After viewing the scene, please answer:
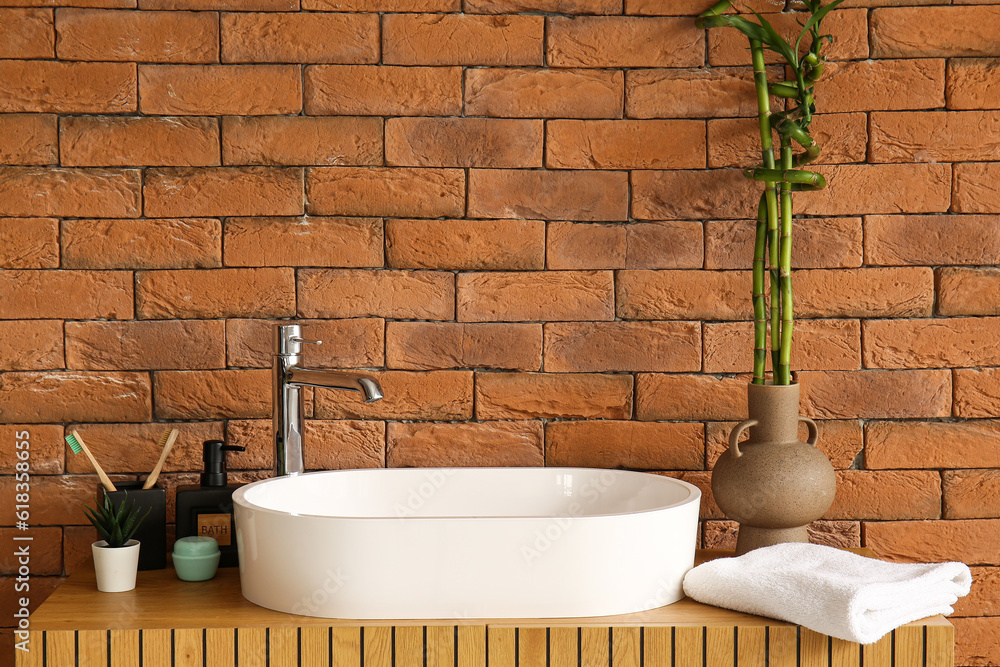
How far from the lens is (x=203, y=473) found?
1.23 metres

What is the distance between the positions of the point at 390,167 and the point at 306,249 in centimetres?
20

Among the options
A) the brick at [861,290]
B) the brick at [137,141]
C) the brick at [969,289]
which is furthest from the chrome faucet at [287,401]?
the brick at [969,289]

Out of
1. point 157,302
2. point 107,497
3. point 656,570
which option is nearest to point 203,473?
point 107,497

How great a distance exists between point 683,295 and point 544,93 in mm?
411

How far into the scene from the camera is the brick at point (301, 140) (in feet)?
4.41

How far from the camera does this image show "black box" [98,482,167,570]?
1.18 m

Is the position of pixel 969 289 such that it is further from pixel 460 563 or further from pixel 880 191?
pixel 460 563

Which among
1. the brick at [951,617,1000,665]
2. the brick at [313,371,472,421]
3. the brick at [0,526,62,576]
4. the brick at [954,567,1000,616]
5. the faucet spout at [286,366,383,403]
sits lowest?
the brick at [951,617,1000,665]

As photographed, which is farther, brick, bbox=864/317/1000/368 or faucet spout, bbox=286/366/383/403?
brick, bbox=864/317/1000/368

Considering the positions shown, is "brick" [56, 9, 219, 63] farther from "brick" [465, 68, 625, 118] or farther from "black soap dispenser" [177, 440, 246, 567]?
"black soap dispenser" [177, 440, 246, 567]

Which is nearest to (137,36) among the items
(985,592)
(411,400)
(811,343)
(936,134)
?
(411,400)

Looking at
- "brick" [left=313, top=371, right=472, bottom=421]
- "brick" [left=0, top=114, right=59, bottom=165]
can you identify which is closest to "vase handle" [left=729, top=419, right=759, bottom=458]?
"brick" [left=313, top=371, right=472, bottom=421]

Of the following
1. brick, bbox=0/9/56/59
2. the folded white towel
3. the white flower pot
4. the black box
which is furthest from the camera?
brick, bbox=0/9/56/59

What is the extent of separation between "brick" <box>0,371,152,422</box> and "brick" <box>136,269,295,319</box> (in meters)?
0.12
